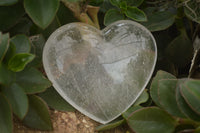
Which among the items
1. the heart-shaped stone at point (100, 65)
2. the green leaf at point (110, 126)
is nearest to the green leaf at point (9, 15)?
the heart-shaped stone at point (100, 65)

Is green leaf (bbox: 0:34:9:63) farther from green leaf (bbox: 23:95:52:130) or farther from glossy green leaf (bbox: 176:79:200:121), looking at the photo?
glossy green leaf (bbox: 176:79:200:121)


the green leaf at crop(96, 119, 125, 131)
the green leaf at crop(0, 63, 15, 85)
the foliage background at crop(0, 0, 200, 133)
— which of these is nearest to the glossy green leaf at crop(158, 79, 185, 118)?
the foliage background at crop(0, 0, 200, 133)

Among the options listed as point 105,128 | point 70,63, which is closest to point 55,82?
point 70,63

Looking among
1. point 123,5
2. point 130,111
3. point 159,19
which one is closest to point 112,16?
point 123,5

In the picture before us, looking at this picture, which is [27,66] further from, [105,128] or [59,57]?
[105,128]

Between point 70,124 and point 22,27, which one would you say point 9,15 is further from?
point 70,124

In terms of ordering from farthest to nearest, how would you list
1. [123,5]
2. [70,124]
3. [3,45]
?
[123,5]
[70,124]
[3,45]

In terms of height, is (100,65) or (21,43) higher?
(21,43)
